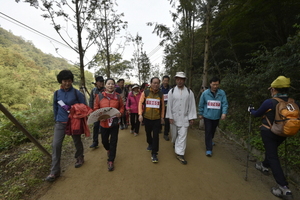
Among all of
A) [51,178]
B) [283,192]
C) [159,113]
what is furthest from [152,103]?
[283,192]

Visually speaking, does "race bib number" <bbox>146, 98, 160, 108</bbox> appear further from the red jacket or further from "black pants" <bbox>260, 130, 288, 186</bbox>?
"black pants" <bbox>260, 130, 288, 186</bbox>

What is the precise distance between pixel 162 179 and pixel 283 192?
1961 mm

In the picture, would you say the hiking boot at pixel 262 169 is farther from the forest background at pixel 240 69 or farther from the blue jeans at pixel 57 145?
the blue jeans at pixel 57 145

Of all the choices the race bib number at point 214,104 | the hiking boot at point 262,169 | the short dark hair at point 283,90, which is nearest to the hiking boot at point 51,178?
the race bib number at point 214,104

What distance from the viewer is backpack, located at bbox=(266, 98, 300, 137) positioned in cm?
Result: 200

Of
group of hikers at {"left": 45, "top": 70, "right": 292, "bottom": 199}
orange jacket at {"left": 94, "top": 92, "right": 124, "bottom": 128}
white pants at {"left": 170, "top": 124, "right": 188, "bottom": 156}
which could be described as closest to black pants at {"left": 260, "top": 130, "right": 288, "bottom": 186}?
group of hikers at {"left": 45, "top": 70, "right": 292, "bottom": 199}

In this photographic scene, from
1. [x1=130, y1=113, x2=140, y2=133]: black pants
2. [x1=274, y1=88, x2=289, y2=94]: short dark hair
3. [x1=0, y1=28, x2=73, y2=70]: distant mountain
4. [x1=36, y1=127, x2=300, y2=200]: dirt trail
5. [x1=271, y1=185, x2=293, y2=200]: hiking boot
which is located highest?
[x1=0, y1=28, x2=73, y2=70]: distant mountain

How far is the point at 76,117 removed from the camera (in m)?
2.65

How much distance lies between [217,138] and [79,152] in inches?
178

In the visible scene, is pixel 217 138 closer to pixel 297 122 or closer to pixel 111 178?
pixel 297 122

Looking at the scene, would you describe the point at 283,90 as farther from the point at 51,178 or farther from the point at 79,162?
the point at 51,178

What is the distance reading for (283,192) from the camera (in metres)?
2.13

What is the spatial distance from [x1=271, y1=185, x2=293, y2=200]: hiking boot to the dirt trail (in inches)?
3.4

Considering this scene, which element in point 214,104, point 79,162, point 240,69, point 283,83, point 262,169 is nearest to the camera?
point 283,83
